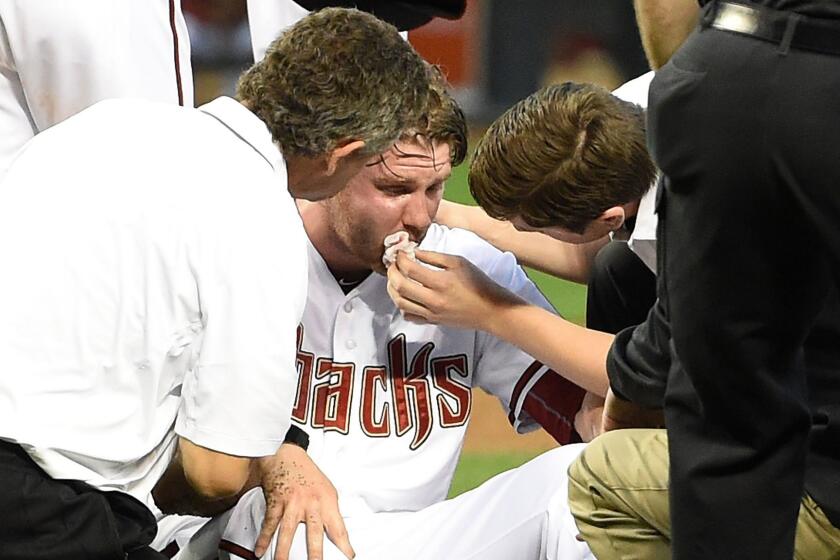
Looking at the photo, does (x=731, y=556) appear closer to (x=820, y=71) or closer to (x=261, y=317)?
(x=820, y=71)

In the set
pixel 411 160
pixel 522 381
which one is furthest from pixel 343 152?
pixel 522 381

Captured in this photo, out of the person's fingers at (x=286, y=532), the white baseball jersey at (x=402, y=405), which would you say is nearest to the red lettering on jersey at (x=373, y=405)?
the white baseball jersey at (x=402, y=405)

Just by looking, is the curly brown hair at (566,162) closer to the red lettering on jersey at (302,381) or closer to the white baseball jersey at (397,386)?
the white baseball jersey at (397,386)

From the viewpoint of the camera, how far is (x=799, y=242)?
169cm

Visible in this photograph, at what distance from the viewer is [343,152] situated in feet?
7.51

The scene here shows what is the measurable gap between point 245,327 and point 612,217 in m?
0.94

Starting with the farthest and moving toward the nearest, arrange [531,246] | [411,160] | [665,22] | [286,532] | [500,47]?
1. [500,47]
2. [531,246]
3. [411,160]
4. [286,532]
5. [665,22]

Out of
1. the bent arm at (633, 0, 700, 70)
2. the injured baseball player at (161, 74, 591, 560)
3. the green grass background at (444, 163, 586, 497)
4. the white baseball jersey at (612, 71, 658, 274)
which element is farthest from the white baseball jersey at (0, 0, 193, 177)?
the green grass background at (444, 163, 586, 497)

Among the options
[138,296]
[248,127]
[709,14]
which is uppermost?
[709,14]

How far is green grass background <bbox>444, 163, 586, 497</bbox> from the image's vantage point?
4250mm

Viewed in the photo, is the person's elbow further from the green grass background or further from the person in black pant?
the green grass background

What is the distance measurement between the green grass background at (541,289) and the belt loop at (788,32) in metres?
2.53

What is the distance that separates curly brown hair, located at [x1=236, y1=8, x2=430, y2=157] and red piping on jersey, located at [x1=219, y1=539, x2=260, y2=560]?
0.78 meters

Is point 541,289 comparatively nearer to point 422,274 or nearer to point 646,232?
point 422,274
